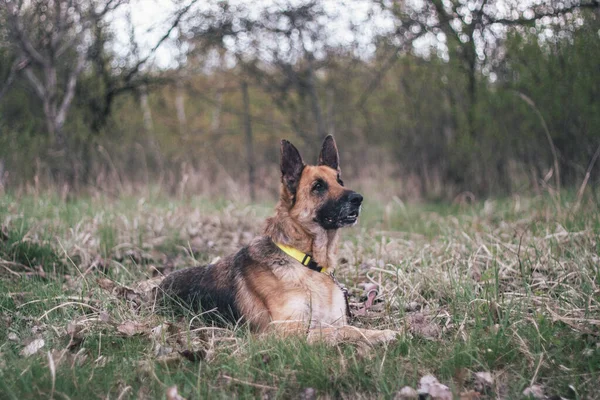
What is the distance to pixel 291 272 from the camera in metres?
3.58

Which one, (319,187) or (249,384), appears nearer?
(249,384)

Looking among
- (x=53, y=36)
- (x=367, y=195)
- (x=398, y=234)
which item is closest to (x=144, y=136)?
(x=53, y=36)

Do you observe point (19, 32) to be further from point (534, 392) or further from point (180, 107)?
point (180, 107)

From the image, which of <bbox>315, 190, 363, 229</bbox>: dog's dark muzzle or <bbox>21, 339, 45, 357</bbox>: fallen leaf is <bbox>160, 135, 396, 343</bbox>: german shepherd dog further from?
<bbox>21, 339, 45, 357</bbox>: fallen leaf

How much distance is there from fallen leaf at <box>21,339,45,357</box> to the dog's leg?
1595mm

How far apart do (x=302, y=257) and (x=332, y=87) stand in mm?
7929

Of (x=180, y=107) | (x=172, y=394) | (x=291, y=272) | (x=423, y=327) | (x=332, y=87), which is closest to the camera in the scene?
(x=172, y=394)

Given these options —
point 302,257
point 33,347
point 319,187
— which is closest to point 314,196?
point 319,187

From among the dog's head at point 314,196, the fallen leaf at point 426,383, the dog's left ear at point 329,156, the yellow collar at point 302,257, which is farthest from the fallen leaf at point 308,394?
the dog's left ear at point 329,156

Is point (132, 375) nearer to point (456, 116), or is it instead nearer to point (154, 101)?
point (456, 116)

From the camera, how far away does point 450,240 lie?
5.34 m

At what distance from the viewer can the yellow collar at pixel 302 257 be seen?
365 centimetres

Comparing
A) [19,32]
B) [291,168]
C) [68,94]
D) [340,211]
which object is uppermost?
[19,32]

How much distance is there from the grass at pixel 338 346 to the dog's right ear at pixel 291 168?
1154mm
